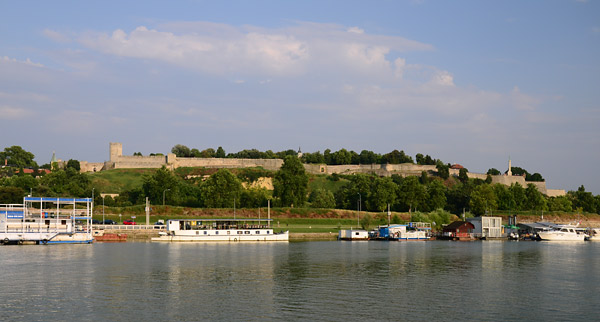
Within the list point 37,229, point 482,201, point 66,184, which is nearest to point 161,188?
point 66,184

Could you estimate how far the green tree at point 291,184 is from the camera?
13050 cm

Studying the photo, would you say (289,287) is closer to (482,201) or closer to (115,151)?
(482,201)

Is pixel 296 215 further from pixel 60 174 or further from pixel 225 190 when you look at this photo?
pixel 60 174

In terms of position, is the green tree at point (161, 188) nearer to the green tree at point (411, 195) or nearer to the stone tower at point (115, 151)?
the green tree at point (411, 195)

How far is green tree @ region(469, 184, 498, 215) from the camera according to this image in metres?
145

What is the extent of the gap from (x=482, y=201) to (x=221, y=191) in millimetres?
64938

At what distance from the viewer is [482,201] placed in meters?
146

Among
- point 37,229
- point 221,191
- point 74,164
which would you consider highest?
point 74,164

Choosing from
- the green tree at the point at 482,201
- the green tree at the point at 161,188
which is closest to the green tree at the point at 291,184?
the green tree at the point at 161,188

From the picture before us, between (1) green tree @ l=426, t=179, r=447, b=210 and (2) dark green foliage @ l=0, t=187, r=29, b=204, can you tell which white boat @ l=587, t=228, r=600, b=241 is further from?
(2) dark green foliage @ l=0, t=187, r=29, b=204

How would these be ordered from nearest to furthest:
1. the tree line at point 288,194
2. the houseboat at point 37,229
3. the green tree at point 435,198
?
1. the houseboat at point 37,229
2. the tree line at point 288,194
3. the green tree at point 435,198

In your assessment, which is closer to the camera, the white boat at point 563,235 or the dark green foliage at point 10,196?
the white boat at point 563,235

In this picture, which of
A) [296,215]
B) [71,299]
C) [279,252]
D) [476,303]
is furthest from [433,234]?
[71,299]

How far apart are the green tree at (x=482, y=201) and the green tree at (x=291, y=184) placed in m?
44.7
